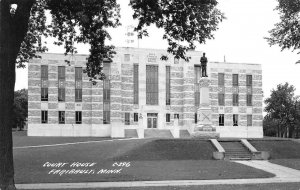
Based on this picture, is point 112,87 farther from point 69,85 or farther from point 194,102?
point 194,102

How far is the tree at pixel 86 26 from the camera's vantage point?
48.0 feet

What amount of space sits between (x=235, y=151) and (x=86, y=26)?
17.9 metres

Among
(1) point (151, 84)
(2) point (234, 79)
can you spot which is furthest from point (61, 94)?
(2) point (234, 79)

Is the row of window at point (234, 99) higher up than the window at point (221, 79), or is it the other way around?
the window at point (221, 79)

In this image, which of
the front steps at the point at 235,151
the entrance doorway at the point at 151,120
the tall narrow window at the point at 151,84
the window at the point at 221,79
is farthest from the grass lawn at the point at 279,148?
the tall narrow window at the point at 151,84

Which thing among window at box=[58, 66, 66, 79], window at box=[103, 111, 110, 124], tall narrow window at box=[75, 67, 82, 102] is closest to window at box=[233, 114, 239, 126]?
window at box=[103, 111, 110, 124]

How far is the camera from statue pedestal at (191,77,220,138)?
3731 centimetres

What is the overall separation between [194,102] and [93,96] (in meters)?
15.9

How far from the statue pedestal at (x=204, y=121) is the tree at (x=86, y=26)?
1632 centimetres

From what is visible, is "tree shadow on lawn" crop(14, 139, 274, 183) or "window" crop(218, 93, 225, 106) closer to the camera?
"tree shadow on lawn" crop(14, 139, 274, 183)

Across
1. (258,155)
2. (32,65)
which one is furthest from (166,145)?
(32,65)

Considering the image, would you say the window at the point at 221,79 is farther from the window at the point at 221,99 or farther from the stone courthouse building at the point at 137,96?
the window at the point at 221,99

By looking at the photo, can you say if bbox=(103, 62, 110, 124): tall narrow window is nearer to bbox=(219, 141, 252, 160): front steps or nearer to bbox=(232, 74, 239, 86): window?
bbox=(232, 74, 239, 86): window

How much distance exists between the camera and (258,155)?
30422 mm
